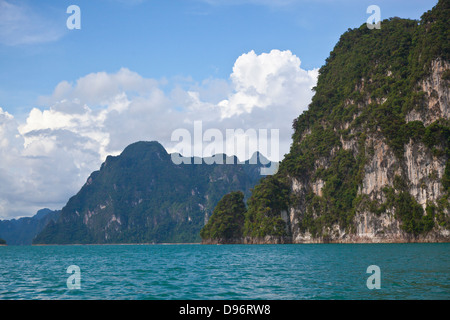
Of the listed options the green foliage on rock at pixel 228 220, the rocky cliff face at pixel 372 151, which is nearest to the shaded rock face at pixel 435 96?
the rocky cliff face at pixel 372 151

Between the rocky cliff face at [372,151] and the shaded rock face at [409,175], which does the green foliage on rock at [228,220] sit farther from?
the shaded rock face at [409,175]

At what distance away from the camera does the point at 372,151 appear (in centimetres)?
10181

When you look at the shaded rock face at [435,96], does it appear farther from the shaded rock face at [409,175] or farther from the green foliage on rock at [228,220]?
the green foliage on rock at [228,220]

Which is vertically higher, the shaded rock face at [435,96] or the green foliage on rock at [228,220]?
the shaded rock face at [435,96]

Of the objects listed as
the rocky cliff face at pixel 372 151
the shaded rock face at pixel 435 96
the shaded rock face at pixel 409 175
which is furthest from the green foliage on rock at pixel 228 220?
the shaded rock face at pixel 435 96

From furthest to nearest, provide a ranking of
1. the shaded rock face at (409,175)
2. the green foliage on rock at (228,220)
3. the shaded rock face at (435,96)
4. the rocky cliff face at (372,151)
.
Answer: the green foliage on rock at (228,220) → the shaded rock face at (435,96) → the rocky cliff face at (372,151) → the shaded rock face at (409,175)

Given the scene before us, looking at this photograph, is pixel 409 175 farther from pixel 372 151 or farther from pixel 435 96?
pixel 435 96

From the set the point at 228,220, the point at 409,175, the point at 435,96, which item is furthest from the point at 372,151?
the point at 228,220

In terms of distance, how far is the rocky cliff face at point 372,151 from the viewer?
90812 mm

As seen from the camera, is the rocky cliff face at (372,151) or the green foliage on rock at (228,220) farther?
the green foliage on rock at (228,220)

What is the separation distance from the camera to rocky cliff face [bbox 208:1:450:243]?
9081 centimetres

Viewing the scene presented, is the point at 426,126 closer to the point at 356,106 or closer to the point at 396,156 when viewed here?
the point at 396,156

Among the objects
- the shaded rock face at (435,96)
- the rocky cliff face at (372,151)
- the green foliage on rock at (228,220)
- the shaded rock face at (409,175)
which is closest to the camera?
the shaded rock face at (409,175)

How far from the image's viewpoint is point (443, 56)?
310 feet
